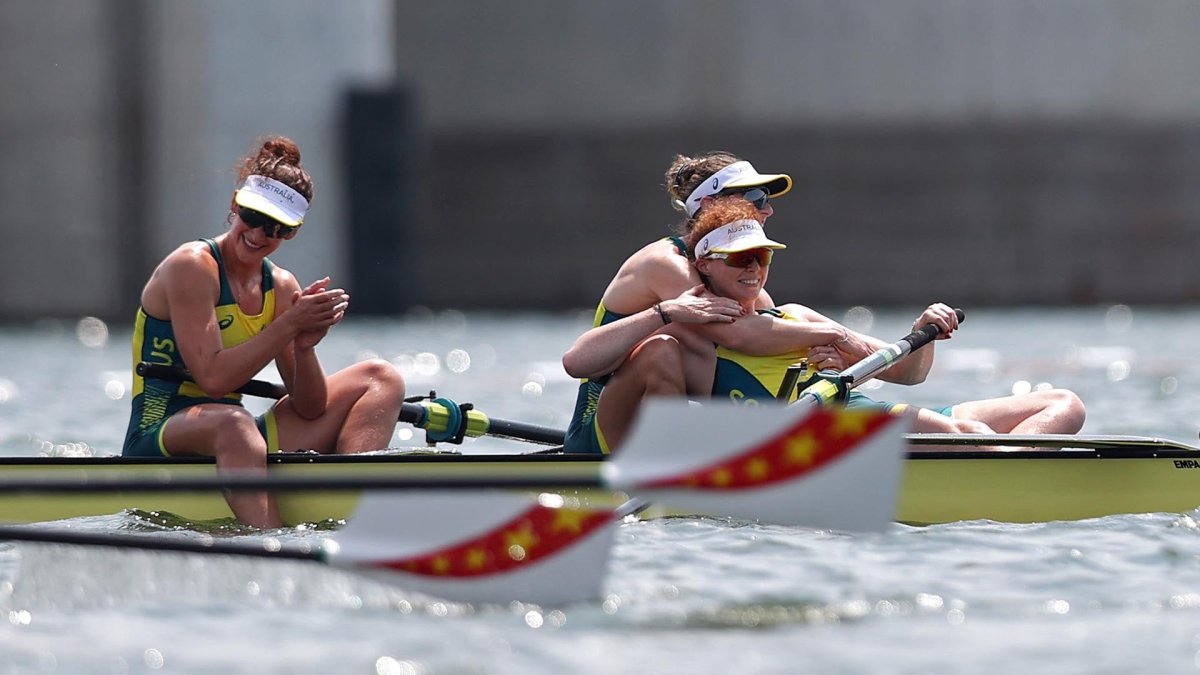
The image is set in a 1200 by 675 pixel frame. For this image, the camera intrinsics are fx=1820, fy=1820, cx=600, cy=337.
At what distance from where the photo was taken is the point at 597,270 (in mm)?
26406

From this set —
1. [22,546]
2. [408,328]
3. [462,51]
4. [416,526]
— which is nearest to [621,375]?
[416,526]

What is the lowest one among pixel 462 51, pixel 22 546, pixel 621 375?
pixel 22 546

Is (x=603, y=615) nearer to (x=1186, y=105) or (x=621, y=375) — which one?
(x=621, y=375)

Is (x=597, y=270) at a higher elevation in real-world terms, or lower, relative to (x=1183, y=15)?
lower

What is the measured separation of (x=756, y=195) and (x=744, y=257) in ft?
1.43

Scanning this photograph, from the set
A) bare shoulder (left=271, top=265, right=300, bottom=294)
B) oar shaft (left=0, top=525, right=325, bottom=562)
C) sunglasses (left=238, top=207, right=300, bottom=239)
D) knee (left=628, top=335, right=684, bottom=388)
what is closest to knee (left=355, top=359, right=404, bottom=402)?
bare shoulder (left=271, top=265, right=300, bottom=294)

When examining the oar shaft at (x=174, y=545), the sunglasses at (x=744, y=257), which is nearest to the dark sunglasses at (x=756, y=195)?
the sunglasses at (x=744, y=257)

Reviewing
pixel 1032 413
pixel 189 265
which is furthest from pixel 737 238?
pixel 189 265

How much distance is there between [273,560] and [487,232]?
70.8ft

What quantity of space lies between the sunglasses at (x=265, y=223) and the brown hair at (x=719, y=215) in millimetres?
1393

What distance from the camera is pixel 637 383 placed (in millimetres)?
6352

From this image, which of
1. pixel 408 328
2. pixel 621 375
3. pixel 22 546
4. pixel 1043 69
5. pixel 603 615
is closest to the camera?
pixel 603 615

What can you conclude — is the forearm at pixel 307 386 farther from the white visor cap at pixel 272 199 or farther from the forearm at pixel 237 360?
the white visor cap at pixel 272 199

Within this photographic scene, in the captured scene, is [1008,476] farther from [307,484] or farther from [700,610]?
[307,484]
